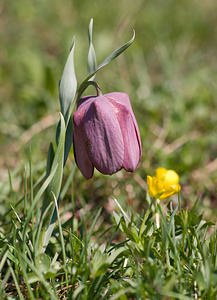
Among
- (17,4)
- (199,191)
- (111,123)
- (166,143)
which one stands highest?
(17,4)

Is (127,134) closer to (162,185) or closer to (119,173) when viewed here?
(162,185)

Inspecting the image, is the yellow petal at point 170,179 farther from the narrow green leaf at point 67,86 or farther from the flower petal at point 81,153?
the narrow green leaf at point 67,86

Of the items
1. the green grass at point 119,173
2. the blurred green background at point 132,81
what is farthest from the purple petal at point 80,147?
the blurred green background at point 132,81

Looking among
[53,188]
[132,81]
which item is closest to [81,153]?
[53,188]

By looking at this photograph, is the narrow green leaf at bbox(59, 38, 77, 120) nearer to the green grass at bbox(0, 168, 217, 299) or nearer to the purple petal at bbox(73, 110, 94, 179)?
the purple petal at bbox(73, 110, 94, 179)

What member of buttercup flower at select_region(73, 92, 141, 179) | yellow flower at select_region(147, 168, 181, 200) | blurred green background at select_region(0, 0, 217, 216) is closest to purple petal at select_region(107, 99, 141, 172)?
buttercup flower at select_region(73, 92, 141, 179)

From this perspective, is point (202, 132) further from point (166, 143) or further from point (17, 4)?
point (17, 4)

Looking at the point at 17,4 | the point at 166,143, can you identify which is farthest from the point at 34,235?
the point at 17,4
